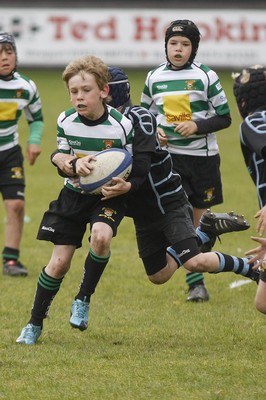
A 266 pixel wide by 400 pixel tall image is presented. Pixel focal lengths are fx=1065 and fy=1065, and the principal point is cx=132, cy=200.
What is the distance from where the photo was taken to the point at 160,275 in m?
7.02

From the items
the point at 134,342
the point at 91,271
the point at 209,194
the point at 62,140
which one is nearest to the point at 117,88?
the point at 62,140

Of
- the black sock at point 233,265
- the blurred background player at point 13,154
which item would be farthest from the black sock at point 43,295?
the blurred background player at point 13,154

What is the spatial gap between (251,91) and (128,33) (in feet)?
64.0

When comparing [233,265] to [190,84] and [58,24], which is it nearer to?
[190,84]

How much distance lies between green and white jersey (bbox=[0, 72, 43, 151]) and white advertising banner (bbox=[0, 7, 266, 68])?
16.5 metres

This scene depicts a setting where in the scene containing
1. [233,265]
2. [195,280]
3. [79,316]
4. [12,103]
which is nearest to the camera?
[79,316]

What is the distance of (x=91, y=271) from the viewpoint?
6.43 m

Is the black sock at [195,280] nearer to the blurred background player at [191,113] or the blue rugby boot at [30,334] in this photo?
the blurred background player at [191,113]

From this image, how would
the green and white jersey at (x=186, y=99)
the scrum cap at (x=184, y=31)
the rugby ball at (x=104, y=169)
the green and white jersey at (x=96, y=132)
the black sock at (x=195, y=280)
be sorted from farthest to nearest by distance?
the black sock at (x=195, y=280)
the green and white jersey at (x=186, y=99)
the scrum cap at (x=184, y=31)
the green and white jersey at (x=96, y=132)
the rugby ball at (x=104, y=169)

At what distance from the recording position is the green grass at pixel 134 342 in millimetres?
5426

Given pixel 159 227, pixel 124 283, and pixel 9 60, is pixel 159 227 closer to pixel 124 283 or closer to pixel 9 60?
pixel 124 283

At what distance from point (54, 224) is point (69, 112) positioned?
680mm

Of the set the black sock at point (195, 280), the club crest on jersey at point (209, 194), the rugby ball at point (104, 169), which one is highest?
the rugby ball at point (104, 169)

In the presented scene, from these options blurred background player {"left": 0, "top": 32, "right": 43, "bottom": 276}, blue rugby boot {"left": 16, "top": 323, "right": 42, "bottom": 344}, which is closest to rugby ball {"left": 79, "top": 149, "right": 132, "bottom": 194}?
blue rugby boot {"left": 16, "top": 323, "right": 42, "bottom": 344}
